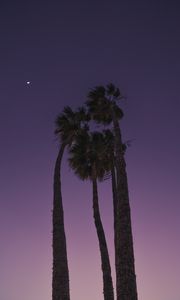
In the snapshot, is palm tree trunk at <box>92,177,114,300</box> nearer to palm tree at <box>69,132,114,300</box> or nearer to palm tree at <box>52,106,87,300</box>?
palm tree at <box>69,132,114,300</box>

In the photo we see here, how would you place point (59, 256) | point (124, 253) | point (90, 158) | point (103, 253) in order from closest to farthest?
point (124, 253) → point (59, 256) → point (103, 253) → point (90, 158)

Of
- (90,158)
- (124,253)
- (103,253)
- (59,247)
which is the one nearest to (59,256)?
(59,247)

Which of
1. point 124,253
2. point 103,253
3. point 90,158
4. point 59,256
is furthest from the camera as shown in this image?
point 90,158

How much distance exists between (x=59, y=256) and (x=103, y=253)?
635 centimetres

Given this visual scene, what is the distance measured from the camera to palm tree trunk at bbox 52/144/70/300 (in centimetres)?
2553

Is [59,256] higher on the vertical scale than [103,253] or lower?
lower

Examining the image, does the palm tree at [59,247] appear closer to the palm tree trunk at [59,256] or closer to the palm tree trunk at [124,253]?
the palm tree trunk at [59,256]

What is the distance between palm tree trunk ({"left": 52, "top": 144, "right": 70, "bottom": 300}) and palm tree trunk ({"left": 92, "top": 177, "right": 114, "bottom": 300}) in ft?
16.5

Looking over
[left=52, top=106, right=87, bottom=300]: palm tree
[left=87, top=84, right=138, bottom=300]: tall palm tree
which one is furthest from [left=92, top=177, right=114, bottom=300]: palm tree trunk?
[left=87, top=84, right=138, bottom=300]: tall palm tree

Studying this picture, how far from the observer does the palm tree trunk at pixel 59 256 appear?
25531mm

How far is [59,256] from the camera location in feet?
85.9

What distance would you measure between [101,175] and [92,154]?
1.84m

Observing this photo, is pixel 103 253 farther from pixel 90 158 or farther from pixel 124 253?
pixel 124 253

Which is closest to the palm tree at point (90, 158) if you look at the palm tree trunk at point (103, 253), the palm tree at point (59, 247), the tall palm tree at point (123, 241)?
the palm tree trunk at point (103, 253)
